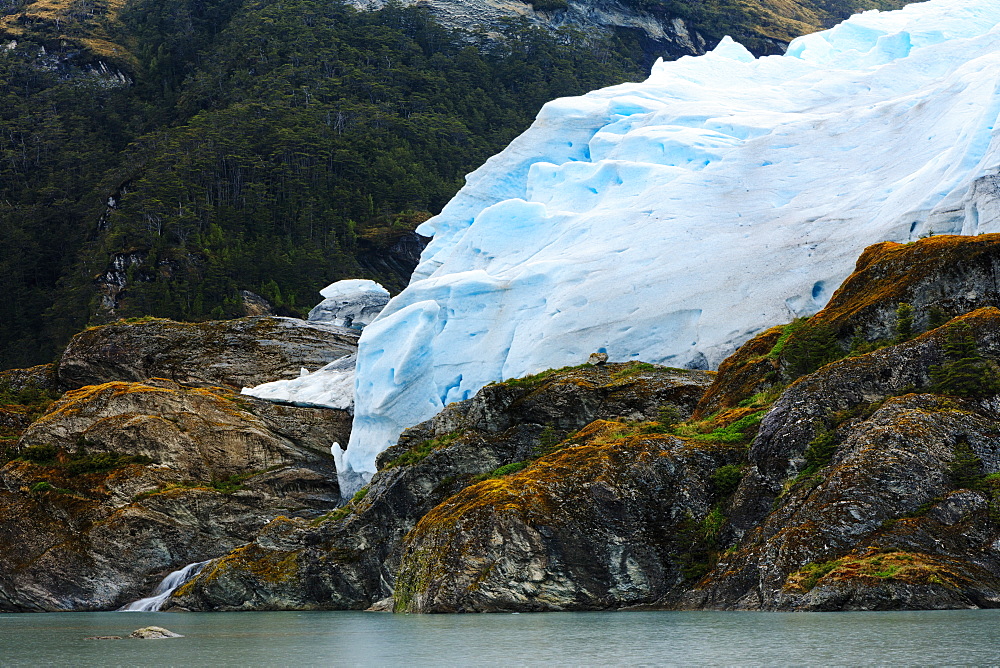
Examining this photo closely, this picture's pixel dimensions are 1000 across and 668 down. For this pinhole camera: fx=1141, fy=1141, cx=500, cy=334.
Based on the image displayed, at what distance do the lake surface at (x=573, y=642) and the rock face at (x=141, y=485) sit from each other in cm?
1671

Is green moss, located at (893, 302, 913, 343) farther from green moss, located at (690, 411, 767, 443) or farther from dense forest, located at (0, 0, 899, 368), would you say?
dense forest, located at (0, 0, 899, 368)

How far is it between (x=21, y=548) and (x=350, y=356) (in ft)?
52.0

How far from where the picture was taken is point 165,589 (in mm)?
36781

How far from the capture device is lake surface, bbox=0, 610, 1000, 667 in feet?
40.8

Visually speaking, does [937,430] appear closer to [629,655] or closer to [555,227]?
[629,655]

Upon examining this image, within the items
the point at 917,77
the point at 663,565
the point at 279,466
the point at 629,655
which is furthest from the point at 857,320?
the point at 279,466

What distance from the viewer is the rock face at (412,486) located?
30281 millimetres

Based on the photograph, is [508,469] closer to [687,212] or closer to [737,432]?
[737,432]

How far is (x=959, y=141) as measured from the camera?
3173 centimetres

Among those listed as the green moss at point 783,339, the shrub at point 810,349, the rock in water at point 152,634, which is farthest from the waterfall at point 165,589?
the shrub at point 810,349

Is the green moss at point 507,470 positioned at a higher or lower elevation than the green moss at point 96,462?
lower

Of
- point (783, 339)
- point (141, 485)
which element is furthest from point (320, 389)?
point (783, 339)

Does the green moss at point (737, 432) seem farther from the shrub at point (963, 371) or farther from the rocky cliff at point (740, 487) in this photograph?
the shrub at point (963, 371)

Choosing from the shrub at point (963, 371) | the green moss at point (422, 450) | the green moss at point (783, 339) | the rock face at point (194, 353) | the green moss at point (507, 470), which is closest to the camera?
the shrub at point (963, 371)
